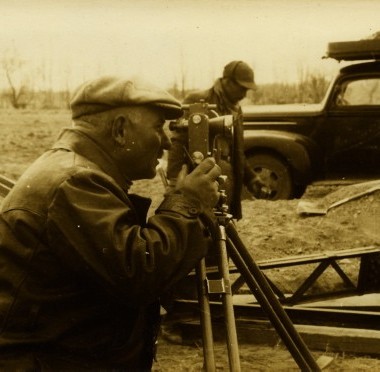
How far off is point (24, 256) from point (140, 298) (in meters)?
0.35

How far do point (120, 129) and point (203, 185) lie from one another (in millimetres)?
321

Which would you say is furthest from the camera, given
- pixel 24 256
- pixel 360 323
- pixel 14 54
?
pixel 14 54

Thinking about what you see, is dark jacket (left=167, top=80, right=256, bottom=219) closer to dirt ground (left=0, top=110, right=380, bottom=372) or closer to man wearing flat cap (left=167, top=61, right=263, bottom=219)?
man wearing flat cap (left=167, top=61, right=263, bottom=219)

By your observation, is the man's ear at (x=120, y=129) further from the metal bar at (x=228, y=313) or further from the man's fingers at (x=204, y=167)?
the metal bar at (x=228, y=313)

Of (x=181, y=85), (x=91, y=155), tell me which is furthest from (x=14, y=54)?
(x=91, y=155)

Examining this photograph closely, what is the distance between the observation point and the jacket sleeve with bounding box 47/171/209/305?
1776 millimetres

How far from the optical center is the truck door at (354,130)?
9.35 m

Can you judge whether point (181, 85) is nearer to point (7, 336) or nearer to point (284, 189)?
point (284, 189)

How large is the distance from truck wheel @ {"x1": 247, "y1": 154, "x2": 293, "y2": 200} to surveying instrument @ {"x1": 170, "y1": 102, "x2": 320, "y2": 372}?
263 inches

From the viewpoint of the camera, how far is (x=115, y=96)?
79.0 inches

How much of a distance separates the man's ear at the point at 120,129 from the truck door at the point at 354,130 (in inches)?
308

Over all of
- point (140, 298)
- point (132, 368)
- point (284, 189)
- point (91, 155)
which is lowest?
point (284, 189)

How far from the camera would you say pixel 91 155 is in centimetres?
200

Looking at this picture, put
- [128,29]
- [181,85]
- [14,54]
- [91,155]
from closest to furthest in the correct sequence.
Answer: [91,155] → [128,29] → [14,54] → [181,85]
